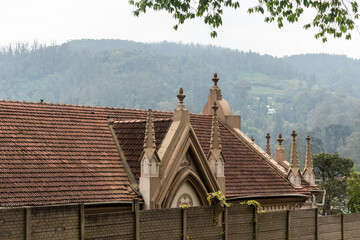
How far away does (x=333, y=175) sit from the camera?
7300 cm

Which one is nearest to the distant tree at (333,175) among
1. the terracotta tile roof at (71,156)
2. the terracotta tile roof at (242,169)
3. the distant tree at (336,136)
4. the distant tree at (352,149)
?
the terracotta tile roof at (242,169)

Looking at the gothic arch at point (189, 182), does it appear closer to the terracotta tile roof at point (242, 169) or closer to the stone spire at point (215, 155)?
the stone spire at point (215, 155)

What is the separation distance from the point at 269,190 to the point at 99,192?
8.16 meters

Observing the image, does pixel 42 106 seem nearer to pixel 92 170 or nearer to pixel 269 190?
pixel 92 170

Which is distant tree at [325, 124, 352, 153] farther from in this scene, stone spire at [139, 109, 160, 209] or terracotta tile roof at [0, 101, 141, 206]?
stone spire at [139, 109, 160, 209]

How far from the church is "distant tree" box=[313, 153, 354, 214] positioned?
46.1 m

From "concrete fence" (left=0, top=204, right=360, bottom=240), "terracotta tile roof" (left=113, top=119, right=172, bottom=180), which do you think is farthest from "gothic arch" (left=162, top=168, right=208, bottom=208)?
"concrete fence" (left=0, top=204, right=360, bottom=240)

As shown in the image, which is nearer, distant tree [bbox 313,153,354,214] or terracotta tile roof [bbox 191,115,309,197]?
terracotta tile roof [bbox 191,115,309,197]

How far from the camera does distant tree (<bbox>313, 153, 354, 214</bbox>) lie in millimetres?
69188

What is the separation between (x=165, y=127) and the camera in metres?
21.1

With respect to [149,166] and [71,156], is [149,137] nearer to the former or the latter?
[149,166]

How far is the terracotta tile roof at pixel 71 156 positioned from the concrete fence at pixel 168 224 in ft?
12.4

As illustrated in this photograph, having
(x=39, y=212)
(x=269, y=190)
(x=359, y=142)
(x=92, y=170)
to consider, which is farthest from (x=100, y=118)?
(x=359, y=142)

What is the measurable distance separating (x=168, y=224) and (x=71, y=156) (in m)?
6.11
